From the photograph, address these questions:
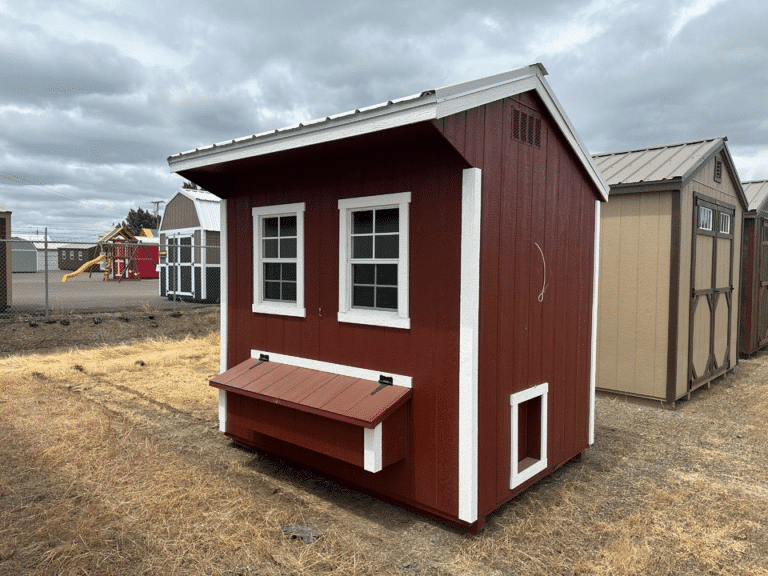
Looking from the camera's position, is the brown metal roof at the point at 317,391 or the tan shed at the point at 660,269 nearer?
the brown metal roof at the point at 317,391

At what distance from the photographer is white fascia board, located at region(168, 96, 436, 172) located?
3375mm

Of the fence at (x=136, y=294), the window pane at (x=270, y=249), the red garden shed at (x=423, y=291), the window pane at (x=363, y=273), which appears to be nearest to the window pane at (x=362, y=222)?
the red garden shed at (x=423, y=291)

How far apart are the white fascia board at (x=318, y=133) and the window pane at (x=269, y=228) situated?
0.79 metres

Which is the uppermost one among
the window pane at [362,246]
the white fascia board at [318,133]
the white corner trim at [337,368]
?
the white fascia board at [318,133]

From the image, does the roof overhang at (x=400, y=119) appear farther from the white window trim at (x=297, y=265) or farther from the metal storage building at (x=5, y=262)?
the metal storage building at (x=5, y=262)

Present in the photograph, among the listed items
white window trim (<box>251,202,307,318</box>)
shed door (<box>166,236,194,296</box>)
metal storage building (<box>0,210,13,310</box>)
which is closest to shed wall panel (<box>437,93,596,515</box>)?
white window trim (<box>251,202,307,318</box>)

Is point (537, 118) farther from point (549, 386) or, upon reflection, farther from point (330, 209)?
point (549, 386)

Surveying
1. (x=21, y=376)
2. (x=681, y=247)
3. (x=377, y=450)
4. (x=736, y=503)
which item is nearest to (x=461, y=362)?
(x=377, y=450)

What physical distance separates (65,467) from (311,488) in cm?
240

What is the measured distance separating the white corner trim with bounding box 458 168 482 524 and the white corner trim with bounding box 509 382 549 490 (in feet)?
1.95

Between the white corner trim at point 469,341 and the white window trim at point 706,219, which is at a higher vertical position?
the white window trim at point 706,219

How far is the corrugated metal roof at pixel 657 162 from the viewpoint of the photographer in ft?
24.3

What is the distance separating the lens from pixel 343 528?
158 inches

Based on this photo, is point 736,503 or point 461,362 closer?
point 461,362
